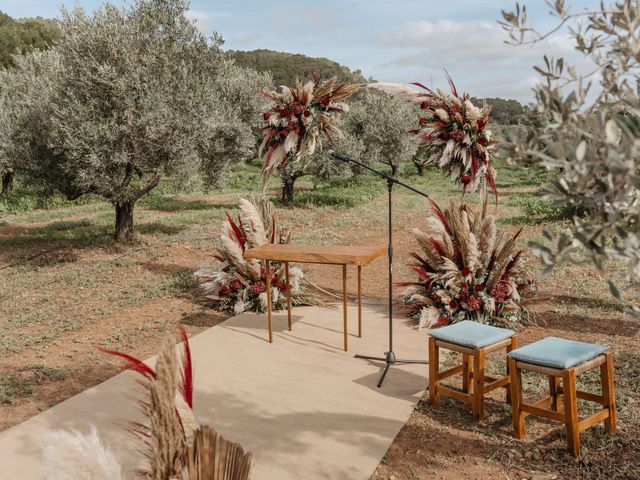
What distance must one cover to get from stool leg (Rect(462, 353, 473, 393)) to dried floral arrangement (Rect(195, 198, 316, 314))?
3.68 meters

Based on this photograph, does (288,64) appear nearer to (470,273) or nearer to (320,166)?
(320,166)

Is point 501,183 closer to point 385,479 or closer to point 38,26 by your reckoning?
point 385,479

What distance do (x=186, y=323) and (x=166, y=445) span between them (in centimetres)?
681

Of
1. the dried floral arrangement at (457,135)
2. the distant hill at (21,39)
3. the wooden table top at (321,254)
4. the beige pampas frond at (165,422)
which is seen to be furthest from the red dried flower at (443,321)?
the distant hill at (21,39)

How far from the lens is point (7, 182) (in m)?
24.0

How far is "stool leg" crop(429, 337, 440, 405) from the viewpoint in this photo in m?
5.23

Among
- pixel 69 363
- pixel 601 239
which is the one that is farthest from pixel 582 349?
pixel 69 363

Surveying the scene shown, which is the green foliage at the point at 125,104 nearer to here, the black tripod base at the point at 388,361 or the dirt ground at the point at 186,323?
the dirt ground at the point at 186,323

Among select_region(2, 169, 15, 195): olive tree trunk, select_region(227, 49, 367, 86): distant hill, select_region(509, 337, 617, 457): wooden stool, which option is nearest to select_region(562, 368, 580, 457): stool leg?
select_region(509, 337, 617, 457): wooden stool

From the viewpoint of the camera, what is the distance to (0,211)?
20.4 metres

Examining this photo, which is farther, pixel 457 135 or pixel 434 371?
pixel 457 135

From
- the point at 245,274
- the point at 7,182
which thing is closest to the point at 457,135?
the point at 245,274

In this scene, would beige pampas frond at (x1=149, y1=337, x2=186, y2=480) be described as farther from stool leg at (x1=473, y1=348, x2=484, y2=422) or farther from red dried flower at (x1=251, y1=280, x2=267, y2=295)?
red dried flower at (x1=251, y1=280, x2=267, y2=295)

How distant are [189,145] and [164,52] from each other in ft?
6.61
